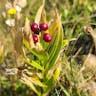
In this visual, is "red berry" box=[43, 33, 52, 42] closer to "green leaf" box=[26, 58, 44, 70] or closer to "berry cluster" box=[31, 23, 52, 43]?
Result: "berry cluster" box=[31, 23, 52, 43]

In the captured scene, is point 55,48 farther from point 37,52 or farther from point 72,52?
point 72,52

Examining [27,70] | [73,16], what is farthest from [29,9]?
[27,70]

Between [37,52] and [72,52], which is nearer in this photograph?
[37,52]

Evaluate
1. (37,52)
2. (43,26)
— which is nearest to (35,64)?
(37,52)

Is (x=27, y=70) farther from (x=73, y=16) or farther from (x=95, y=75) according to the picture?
(x=73, y=16)

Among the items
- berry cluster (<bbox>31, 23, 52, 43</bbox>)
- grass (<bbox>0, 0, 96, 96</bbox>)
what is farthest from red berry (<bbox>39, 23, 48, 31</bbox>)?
grass (<bbox>0, 0, 96, 96</bbox>)

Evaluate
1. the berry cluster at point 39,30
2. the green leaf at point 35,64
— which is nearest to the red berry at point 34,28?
the berry cluster at point 39,30

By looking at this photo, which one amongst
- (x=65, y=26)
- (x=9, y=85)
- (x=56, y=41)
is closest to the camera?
(x=56, y=41)

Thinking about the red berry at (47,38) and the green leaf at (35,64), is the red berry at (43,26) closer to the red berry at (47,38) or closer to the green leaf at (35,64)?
the red berry at (47,38)

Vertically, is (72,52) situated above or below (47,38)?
below
